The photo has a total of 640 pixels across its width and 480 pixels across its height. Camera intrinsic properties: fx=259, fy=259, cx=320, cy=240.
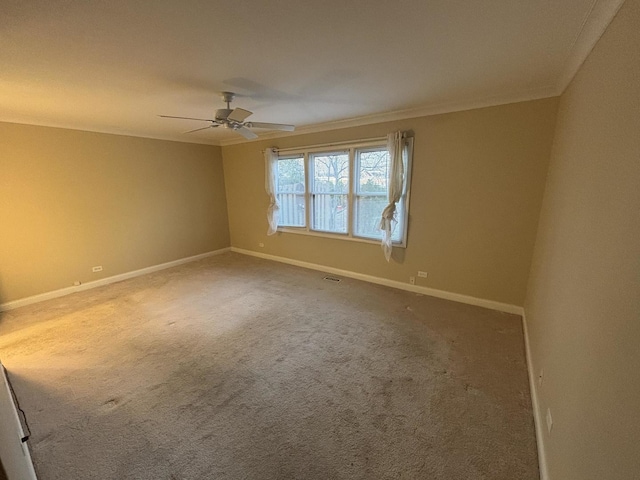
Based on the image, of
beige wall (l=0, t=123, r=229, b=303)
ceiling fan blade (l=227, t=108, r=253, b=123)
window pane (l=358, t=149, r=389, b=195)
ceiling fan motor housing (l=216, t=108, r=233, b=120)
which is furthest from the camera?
window pane (l=358, t=149, r=389, b=195)

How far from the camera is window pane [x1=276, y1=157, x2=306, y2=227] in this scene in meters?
4.72

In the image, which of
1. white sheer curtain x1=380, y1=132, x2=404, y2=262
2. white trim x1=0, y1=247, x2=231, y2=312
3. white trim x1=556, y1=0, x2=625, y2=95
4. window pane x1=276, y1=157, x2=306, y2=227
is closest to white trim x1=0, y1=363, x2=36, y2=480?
white trim x1=0, y1=247, x2=231, y2=312

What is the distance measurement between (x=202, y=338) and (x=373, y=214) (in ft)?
9.10

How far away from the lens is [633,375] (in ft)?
2.39

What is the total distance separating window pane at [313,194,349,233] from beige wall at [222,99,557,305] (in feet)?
1.91

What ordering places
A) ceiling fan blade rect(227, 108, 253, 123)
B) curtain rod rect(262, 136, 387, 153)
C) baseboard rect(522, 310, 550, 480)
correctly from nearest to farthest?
baseboard rect(522, 310, 550, 480) → ceiling fan blade rect(227, 108, 253, 123) → curtain rod rect(262, 136, 387, 153)

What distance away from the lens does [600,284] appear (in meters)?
A: 1.05

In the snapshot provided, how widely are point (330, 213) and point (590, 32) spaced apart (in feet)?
10.9

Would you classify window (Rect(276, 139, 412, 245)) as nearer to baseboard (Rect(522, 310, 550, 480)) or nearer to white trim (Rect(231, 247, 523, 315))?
white trim (Rect(231, 247, 523, 315))

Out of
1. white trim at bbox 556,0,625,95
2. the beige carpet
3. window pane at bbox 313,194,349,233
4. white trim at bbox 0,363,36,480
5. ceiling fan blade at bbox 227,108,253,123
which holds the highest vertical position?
white trim at bbox 556,0,625,95

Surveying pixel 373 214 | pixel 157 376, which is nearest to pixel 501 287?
pixel 373 214

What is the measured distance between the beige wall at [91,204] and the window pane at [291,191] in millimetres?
1652

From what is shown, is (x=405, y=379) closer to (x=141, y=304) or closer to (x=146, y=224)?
(x=141, y=304)

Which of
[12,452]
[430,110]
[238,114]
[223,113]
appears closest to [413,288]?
[430,110]
